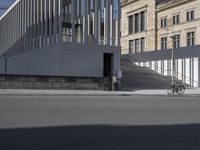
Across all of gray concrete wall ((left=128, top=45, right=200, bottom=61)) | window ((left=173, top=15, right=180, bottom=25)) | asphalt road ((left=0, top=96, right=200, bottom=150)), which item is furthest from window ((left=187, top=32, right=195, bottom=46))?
asphalt road ((left=0, top=96, right=200, bottom=150))

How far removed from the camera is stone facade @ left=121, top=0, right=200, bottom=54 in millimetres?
69625

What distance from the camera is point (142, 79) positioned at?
49375 millimetres

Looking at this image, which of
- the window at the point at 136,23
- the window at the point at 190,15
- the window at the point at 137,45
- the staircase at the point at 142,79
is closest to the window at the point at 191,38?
the window at the point at 190,15

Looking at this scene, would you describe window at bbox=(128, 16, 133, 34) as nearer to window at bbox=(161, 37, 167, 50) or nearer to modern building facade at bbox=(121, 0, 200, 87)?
modern building facade at bbox=(121, 0, 200, 87)

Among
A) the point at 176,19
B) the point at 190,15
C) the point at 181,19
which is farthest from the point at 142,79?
the point at 176,19

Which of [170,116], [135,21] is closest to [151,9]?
[135,21]

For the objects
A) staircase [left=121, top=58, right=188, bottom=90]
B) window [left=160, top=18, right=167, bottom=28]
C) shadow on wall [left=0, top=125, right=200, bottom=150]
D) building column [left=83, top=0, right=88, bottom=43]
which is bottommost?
shadow on wall [left=0, top=125, right=200, bottom=150]

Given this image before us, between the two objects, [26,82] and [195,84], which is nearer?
[26,82]

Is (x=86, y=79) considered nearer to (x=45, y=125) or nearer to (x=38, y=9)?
(x=38, y=9)

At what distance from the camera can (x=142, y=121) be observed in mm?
14172

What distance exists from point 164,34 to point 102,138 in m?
67.4

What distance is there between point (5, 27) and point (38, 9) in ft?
87.2

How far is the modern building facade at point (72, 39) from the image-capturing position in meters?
41.8

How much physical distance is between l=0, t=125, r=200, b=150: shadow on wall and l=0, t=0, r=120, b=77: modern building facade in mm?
29249
